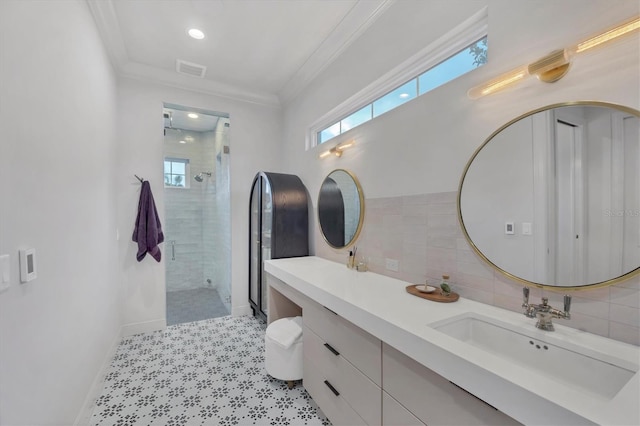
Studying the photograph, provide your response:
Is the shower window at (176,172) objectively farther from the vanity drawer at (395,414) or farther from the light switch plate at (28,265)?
the vanity drawer at (395,414)

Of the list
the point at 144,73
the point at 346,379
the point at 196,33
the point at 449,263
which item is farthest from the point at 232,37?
the point at 346,379

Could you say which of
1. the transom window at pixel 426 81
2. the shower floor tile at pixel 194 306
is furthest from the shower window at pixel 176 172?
the transom window at pixel 426 81

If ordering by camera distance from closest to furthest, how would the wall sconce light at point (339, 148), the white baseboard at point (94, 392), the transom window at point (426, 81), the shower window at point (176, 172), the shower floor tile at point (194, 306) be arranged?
the transom window at point (426, 81)
the white baseboard at point (94, 392)
the wall sconce light at point (339, 148)
the shower floor tile at point (194, 306)
the shower window at point (176, 172)

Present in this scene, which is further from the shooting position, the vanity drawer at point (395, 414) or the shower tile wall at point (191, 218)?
the shower tile wall at point (191, 218)

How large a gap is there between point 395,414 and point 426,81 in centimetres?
189

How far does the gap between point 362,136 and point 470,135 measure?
94 centimetres

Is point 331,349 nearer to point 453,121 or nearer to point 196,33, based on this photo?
point 453,121

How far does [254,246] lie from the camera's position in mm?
3463

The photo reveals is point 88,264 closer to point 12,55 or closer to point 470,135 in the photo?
point 12,55

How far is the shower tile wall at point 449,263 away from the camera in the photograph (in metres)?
0.95

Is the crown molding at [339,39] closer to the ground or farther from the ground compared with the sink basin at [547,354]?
farther from the ground

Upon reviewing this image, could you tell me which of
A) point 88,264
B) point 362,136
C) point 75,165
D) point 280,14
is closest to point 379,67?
point 362,136

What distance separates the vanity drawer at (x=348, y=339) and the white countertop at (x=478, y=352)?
7cm

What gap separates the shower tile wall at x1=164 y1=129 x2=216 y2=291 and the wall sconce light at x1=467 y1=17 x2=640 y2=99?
4.28 metres
